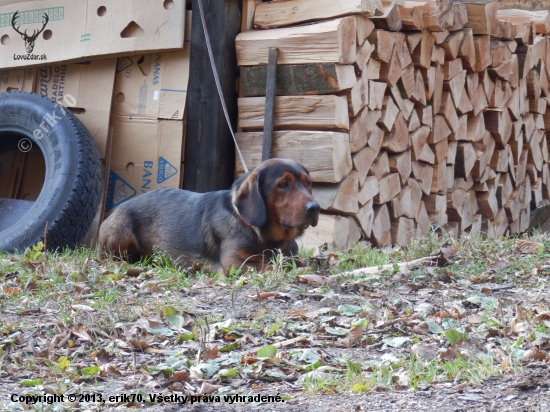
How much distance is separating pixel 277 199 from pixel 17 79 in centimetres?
387

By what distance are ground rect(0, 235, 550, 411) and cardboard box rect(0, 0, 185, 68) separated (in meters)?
2.62

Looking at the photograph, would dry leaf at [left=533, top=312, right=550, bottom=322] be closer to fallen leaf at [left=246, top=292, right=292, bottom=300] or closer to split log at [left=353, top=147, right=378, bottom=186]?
fallen leaf at [left=246, top=292, right=292, bottom=300]

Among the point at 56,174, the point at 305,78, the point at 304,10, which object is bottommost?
the point at 56,174

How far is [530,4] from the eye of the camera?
450 inches

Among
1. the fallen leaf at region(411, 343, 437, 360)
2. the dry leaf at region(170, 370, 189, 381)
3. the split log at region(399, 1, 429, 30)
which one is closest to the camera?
the dry leaf at region(170, 370, 189, 381)

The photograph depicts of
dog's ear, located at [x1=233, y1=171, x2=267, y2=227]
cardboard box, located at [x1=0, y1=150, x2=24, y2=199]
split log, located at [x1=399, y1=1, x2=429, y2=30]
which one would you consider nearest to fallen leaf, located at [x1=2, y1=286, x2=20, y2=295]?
dog's ear, located at [x1=233, y1=171, x2=267, y2=227]

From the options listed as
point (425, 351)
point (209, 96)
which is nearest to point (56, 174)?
point (209, 96)

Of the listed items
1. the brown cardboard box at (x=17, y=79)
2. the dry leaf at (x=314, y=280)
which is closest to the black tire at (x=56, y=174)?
the brown cardboard box at (x=17, y=79)

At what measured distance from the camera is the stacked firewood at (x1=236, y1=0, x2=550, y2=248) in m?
6.59

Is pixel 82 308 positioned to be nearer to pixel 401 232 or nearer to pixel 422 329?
pixel 422 329

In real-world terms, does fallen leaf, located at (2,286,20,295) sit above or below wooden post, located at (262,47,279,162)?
below

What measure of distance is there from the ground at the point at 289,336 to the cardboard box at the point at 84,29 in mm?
2620

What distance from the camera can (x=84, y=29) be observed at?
7250mm

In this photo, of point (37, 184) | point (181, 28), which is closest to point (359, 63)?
point (181, 28)
